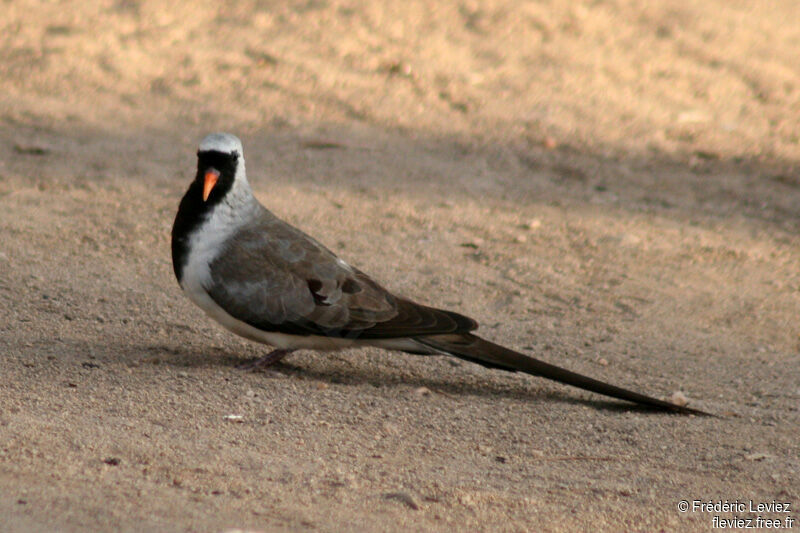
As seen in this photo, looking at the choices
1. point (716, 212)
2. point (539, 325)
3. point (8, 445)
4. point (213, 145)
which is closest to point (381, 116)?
point (716, 212)

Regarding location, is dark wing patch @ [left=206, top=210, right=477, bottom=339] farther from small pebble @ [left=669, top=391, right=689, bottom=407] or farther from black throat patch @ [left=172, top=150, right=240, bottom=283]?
small pebble @ [left=669, top=391, right=689, bottom=407]

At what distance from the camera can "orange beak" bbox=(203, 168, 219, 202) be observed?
5.03 m

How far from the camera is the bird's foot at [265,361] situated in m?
5.10

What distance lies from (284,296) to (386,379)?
24.6 inches

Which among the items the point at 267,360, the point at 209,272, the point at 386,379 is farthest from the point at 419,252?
the point at 209,272

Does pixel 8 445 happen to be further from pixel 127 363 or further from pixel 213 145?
pixel 213 145

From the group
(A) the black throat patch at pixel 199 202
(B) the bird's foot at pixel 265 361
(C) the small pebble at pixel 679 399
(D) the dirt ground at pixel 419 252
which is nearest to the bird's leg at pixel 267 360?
(B) the bird's foot at pixel 265 361

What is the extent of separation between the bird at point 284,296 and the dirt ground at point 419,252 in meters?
A: 0.18

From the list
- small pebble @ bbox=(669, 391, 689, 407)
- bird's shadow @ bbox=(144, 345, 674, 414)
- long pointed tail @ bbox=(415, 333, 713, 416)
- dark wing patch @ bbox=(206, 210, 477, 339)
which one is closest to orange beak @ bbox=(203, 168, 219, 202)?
dark wing patch @ bbox=(206, 210, 477, 339)

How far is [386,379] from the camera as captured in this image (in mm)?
5262

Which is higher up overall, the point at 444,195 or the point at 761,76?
the point at 761,76

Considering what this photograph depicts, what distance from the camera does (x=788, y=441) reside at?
4.72 m

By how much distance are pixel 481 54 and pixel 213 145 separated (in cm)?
527

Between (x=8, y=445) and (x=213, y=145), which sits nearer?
(x=8, y=445)
